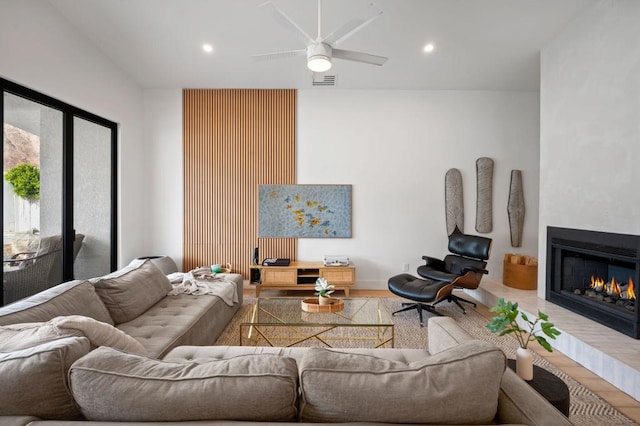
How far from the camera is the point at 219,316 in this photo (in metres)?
2.94

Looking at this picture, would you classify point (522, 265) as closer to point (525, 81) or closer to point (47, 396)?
point (525, 81)

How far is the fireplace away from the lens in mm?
2576

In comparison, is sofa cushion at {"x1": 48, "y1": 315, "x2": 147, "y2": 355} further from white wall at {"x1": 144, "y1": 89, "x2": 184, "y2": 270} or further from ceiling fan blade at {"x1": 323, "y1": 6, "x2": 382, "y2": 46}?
white wall at {"x1": 144, "y1": 89, "x2": 184, "y2": 270}

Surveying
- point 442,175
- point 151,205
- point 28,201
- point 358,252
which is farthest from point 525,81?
point 28,201

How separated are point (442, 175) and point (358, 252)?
1.69 meters

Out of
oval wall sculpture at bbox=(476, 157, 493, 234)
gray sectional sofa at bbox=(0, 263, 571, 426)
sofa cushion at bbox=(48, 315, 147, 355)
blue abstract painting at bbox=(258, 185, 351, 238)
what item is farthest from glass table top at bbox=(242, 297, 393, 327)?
oval wall sculpture at bbox=(476, 157, 493, 234)

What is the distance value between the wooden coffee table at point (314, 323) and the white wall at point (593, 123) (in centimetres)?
211

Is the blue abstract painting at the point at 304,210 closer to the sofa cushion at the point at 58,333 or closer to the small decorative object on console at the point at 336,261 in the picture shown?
the small decorative object on console at the point at 336,261

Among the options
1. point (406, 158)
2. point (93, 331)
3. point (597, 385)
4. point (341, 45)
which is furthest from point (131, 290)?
point (406, 158)

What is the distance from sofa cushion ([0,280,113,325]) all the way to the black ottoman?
8.89ft

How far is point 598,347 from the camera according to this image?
2393mm

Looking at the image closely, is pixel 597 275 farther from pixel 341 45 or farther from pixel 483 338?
pixel 341 45

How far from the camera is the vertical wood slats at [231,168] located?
4.74 metres

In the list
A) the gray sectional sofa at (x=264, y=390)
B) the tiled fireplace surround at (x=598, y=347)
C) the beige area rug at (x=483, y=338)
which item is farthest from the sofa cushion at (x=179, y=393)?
the tiled fireplace surround at (x=598, y=347)
